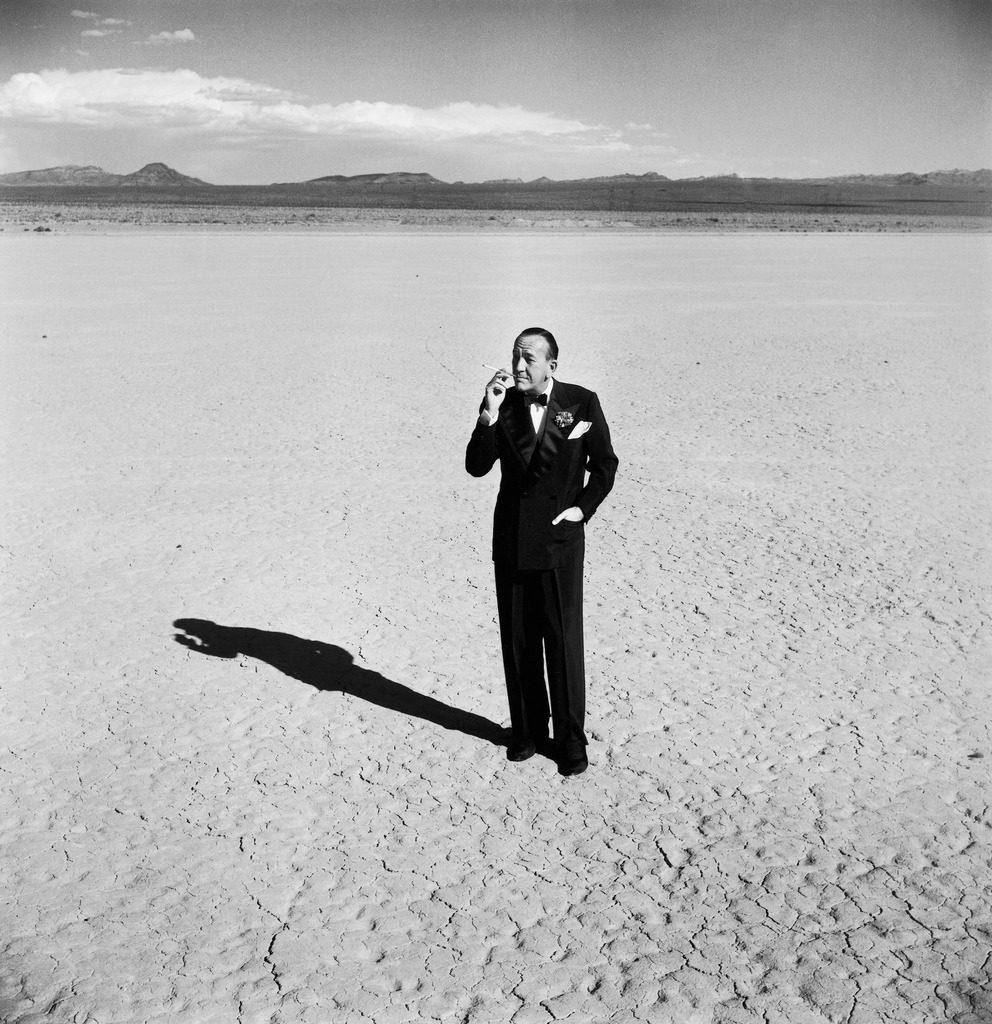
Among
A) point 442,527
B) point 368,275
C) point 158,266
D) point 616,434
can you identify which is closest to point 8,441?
point 442,527

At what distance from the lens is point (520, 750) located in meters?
5.12

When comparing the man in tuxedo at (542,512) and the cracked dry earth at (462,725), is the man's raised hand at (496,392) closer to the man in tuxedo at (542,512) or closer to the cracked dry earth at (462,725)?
the man in tuxedo at (542,512)

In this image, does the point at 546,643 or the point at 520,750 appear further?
the point at 520,750

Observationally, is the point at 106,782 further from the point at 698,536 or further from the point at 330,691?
the point at 698,536

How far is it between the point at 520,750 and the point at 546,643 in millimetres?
511

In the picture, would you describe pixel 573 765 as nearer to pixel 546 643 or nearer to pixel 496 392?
pixel 546 643

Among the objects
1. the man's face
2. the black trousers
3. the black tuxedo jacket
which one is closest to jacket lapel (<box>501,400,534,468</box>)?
the black tuxedo jacket

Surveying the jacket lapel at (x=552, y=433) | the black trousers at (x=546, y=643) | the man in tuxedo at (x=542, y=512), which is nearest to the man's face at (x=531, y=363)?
the man in tuxedo at (x=542, y=512)

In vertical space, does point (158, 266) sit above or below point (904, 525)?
above

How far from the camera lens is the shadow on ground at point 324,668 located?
5613mm

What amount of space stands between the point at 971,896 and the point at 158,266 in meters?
31.6

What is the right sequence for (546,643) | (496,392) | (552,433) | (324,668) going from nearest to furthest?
(496,392), (552,433), (546,643), (324,668)

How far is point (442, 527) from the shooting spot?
28.3 ft

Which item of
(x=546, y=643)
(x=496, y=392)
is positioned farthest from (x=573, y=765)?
(x=496, y=392)
